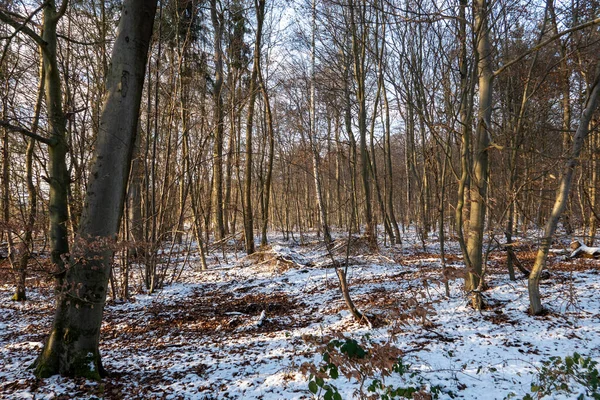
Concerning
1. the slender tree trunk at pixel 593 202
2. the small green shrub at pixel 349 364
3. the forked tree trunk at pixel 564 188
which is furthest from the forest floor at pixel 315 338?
the slender tree trunk at pixel 593 202

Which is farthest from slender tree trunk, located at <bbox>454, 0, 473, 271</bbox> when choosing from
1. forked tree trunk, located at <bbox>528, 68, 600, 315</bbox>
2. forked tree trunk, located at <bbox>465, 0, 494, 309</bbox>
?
Answer: forked tree trunk, located at <bbox>528, 68, 600, 315</bbox>

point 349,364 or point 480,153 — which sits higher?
point 480,153

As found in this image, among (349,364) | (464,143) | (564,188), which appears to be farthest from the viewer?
(464,143)

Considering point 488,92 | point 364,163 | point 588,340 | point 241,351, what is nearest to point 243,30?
point 364,163

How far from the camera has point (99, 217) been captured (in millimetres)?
3297

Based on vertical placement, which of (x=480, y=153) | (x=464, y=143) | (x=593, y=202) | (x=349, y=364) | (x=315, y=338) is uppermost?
(x=464, y=143)

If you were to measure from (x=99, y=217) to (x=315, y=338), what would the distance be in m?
2.49

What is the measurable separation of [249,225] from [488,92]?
8.69 meters

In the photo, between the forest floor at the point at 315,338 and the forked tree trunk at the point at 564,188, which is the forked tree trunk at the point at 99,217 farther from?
the forked tree trunk at the point at 564,188

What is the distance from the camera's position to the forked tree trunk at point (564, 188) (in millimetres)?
4242

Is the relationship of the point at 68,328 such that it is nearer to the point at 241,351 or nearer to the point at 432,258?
the point at 241,351

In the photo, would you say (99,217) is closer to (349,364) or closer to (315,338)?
(315,338)

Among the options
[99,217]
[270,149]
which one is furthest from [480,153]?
[270,149]

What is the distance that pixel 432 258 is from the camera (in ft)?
31.6
